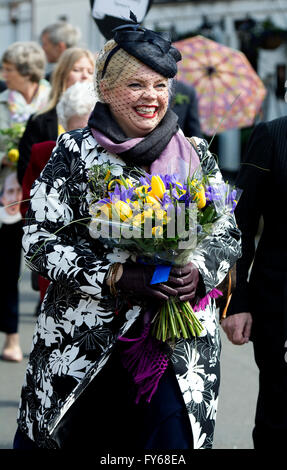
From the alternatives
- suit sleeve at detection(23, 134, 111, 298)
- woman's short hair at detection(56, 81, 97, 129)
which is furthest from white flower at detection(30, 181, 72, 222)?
woman's short hair at detection(56, 81, 97, 129)

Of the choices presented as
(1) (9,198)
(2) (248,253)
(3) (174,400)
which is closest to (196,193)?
→ (3) (174,400)

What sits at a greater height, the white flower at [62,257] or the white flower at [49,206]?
the white flower at [49,206]

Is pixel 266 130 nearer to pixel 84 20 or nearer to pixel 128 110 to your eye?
pixel 128 110

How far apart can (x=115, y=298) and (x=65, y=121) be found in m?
1.89

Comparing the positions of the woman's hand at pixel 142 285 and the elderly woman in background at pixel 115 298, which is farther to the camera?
the elderly woman in background at pixel 115 298

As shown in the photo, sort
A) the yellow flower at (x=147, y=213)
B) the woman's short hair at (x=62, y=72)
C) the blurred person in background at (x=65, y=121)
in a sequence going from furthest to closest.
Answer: the woman's short hair at (x=62, y=72)
the blurred person in background at (x=65, y=121)
the yellow flower at (x=147, y=213)

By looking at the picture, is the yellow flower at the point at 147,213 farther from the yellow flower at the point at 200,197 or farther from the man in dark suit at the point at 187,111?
the man in dark suit at the point at 187,111

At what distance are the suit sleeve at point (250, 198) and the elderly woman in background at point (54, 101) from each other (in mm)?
1953

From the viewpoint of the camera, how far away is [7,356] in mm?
6797

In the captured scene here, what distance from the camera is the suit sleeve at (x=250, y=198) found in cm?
386

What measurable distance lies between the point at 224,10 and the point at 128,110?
66.2 feet

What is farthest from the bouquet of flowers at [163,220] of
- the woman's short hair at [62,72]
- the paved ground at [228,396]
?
the woman's short hair at [62,72]

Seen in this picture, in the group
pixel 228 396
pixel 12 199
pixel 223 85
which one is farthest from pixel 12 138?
pixel 223 85

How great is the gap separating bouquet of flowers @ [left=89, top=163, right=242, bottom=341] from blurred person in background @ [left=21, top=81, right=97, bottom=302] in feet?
5.01
